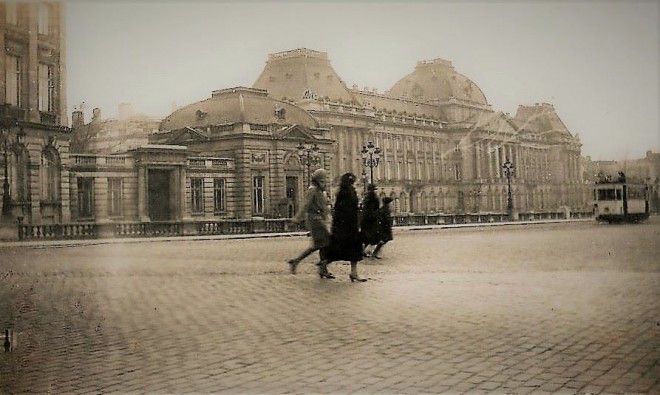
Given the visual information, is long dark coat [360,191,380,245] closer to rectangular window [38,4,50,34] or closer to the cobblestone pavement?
the cobblestone pavement

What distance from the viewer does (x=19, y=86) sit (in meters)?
6.12

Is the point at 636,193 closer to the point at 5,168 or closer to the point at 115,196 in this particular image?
the point at 115,196

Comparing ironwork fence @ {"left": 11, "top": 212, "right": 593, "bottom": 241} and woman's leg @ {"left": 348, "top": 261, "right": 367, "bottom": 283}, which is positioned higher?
ironwork fence @ {"left": 11, "top": 212, "right": 593, "bottom": 241}

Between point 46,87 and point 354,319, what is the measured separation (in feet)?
12.2

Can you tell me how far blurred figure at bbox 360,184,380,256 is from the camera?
707cm

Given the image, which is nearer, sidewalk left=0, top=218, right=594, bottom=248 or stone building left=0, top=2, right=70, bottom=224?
stone building left=0, top=2, right=70, bottom=224

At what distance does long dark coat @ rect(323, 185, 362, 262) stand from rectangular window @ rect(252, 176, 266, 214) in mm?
1485

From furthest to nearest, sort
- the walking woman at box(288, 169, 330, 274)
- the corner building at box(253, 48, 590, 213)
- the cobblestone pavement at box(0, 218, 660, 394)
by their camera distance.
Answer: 1. the corner building at box(253, 48, 590, 213)
2. the walking woman at box(288, 169, 330, 274)
3. the cobblestone pavement at box(0, 218, 660, 394)

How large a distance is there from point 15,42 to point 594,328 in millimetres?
5542

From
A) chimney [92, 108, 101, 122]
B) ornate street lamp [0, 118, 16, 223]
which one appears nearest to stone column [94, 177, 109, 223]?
chimney [92, 108, 101, 122]

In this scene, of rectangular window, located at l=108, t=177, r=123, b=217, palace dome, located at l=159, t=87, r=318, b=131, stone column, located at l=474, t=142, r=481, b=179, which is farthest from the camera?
stone column, located at l=474, t=142, r=481, b=179

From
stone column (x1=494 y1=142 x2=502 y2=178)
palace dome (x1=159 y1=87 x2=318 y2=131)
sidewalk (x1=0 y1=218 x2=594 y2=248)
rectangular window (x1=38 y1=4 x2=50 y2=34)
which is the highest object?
rectangular window (x1=38 y1=4 x2=50 y2=34)

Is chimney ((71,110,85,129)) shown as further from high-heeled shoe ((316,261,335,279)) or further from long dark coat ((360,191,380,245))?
long dark coat ((360,191,380,245))

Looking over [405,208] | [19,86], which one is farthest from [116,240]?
[405,208]
